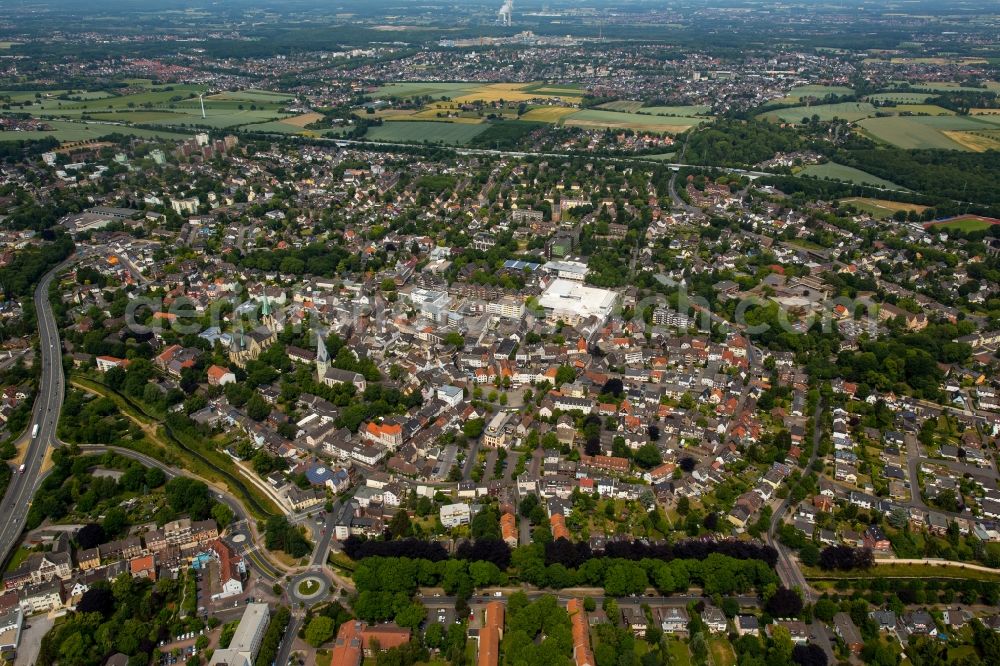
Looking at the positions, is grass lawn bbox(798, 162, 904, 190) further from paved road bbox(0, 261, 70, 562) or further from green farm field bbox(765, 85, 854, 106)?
paved road bbox(0, 261, 70, 562)

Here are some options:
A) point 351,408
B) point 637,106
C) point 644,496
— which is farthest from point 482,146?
point 644,496

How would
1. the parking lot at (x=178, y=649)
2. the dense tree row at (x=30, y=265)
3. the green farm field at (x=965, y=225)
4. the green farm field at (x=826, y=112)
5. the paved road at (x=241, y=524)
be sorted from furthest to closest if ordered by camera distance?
1. the green farm field at (x=826, y=112)
2. the green farm field at (x=965, y=225)
3. the dense tree row at (x=30, y=265)
4. the paved road at (x=241, y=524)
5. the parking lot at (x=178, y=649)

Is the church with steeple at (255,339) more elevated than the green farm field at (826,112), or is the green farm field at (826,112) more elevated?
the green farm field at (826,112)

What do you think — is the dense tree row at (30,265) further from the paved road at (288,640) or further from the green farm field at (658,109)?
the green farm field at (658,109)

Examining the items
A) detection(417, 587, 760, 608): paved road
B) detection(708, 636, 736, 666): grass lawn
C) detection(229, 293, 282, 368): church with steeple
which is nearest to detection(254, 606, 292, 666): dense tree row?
detection(417, 587, 760, 608): paved road

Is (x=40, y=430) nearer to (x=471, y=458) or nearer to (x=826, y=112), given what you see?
(x=471, y=458)

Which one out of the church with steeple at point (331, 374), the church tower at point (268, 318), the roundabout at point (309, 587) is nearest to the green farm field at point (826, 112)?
the church tower at point (268, 318)
